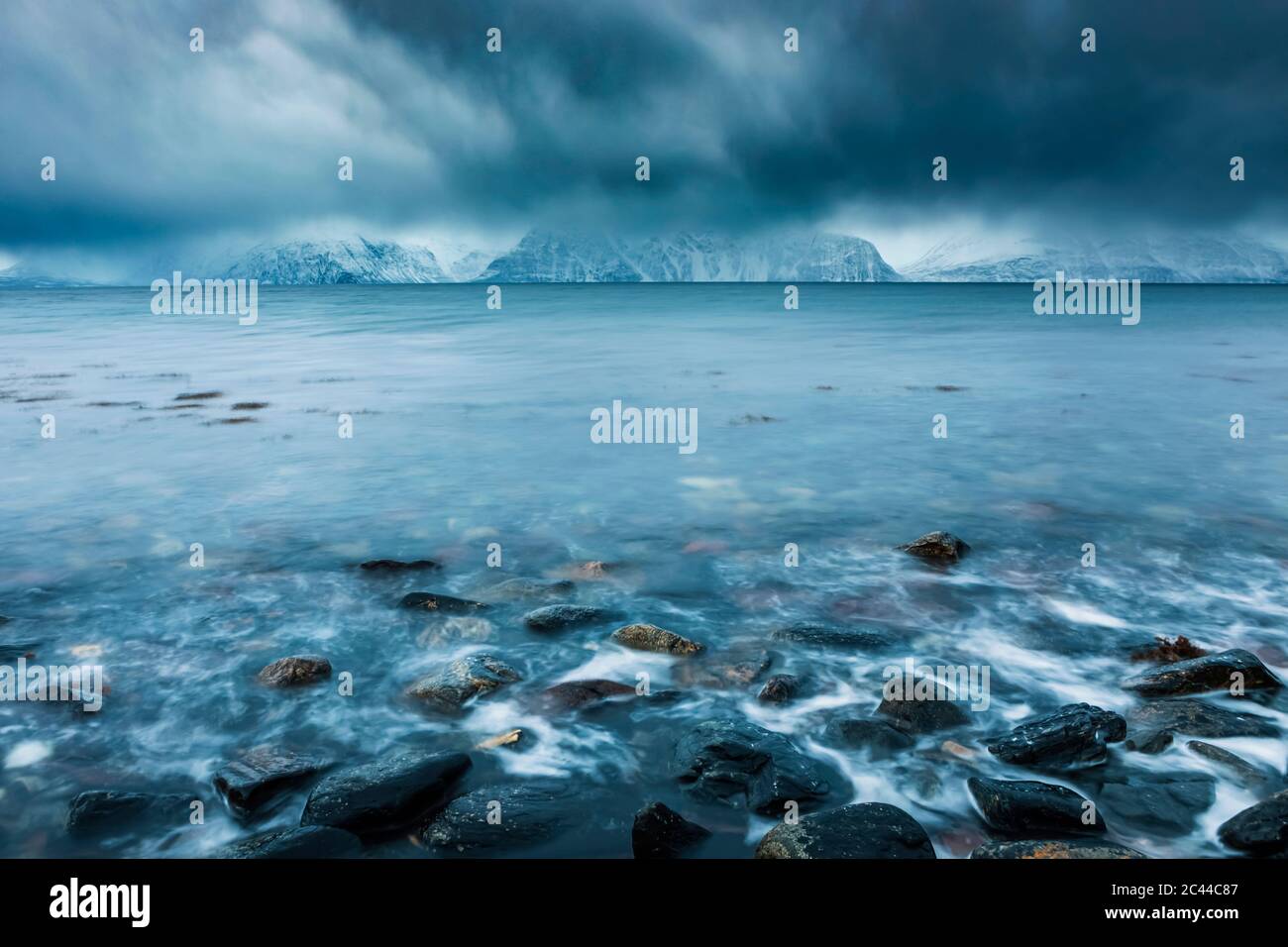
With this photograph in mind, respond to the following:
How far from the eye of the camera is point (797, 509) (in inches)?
516

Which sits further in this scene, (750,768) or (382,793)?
(750,768)

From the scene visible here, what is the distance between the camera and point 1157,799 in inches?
218

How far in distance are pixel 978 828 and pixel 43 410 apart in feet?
86.5

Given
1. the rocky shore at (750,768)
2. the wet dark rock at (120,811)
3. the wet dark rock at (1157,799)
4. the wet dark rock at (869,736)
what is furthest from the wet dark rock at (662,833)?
the wet dark rock at (120,811)

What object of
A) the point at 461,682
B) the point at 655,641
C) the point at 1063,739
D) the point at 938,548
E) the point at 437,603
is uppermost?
the point at 938,548

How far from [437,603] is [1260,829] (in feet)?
24.3

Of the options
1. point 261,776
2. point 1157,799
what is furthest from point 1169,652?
point 261,776

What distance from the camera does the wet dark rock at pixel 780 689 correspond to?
23.1 ft

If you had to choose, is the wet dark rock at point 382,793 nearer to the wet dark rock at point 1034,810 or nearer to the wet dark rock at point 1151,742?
the wet dark rock at point 1034,810

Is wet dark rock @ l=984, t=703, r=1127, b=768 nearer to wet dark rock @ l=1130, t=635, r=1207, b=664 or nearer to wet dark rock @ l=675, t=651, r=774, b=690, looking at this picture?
wet dark rock @ l=1130, t=635, r=1207, b=664

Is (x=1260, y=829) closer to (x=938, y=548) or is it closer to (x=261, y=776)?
(x=938, y=548)

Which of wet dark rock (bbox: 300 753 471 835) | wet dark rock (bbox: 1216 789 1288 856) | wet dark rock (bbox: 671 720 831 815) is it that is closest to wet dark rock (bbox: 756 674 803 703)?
wet dark rock (bbox: 671 720 831 815)
